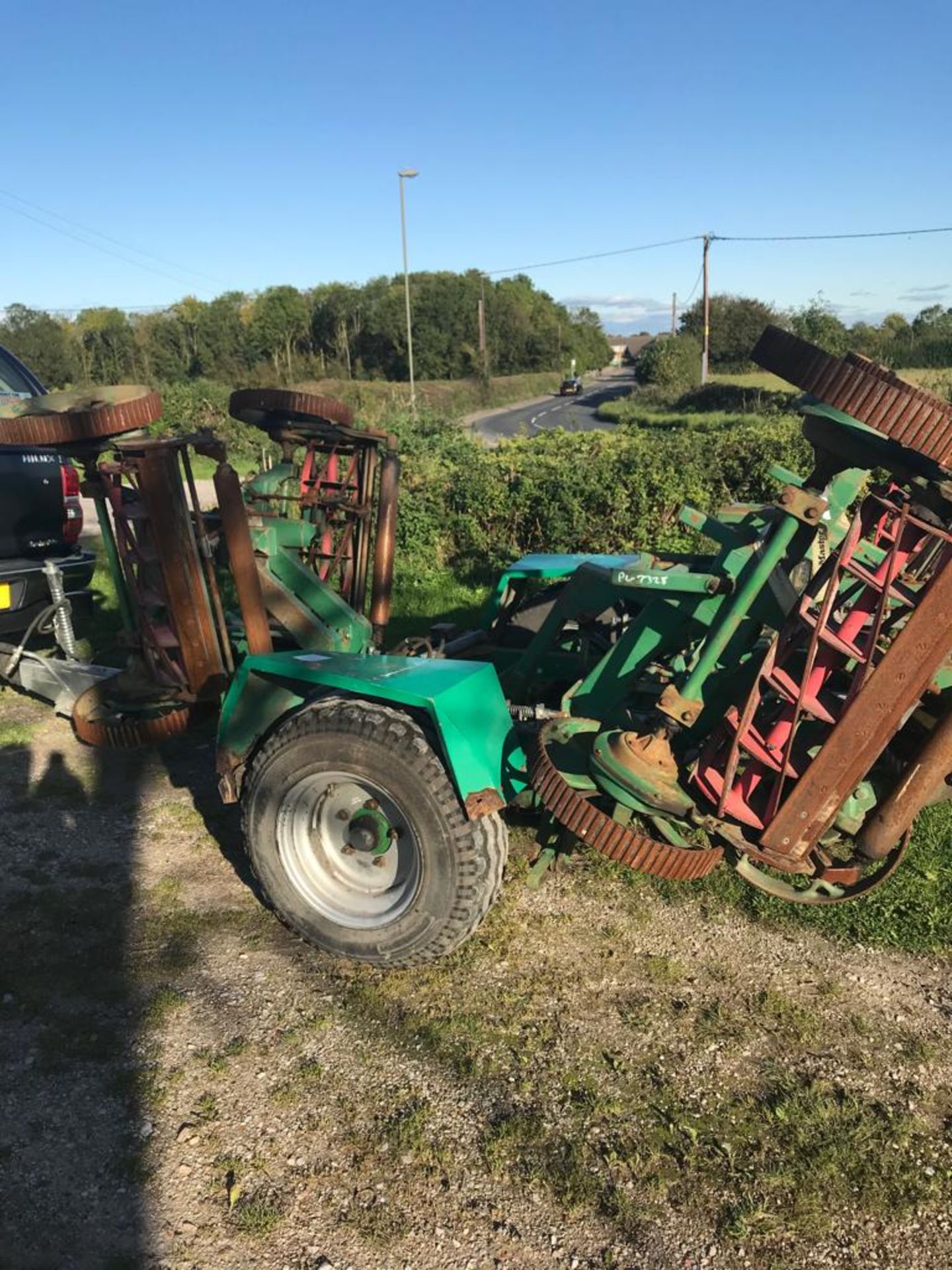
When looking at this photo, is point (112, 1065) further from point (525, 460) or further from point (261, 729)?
point (525, 460)

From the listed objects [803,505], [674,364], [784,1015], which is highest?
[803,505]

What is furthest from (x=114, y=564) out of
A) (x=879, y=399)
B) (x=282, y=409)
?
(x=879, y=399)

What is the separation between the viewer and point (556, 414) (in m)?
45.0

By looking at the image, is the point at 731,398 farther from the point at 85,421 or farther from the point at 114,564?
the point at 85,421

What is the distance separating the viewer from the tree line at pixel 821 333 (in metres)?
36.8

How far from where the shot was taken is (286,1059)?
2771 millimetres

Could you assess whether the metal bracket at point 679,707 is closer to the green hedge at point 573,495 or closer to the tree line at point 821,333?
the green hedge at point 573,495

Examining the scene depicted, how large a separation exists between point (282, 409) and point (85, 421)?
1.15 metres

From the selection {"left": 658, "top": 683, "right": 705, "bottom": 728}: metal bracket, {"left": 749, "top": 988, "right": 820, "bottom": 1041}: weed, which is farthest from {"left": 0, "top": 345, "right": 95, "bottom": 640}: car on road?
{"left": 749, "top": 988, "right": 820, "bottom": 1041}: weed

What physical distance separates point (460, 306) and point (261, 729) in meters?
69.5

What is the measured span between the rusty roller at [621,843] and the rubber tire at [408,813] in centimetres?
33

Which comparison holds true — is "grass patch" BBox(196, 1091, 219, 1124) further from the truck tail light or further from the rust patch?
the truck tail light

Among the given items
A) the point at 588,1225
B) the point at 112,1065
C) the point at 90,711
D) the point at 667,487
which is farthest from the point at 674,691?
the point at 667,487

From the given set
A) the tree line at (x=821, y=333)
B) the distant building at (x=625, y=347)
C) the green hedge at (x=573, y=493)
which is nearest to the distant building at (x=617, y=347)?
the distant building at (x=625, y=347)
